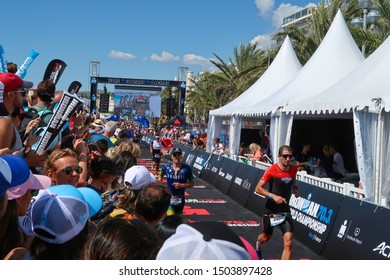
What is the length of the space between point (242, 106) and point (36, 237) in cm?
1588

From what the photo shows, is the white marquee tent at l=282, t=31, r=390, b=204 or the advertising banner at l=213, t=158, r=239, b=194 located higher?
the white marquee tent at l=282, t=31, r=390, b=204

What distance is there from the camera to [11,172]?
6.99 ft

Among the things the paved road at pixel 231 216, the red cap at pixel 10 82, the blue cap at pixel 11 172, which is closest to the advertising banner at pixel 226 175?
the paved road at pixel 231 216

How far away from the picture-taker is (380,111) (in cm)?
812

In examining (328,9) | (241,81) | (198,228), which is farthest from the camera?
(241,81)

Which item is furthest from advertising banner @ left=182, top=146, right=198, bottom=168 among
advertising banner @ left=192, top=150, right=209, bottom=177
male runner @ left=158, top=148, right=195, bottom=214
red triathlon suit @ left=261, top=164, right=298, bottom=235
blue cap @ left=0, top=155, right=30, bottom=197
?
blue cap @ left=0, top=155, right=30, bottom=197

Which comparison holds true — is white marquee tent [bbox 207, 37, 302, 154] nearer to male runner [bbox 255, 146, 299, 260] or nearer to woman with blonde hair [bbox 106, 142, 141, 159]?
male runner [bbox 255, 146, 299, 260]

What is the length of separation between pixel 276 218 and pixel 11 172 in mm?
4881

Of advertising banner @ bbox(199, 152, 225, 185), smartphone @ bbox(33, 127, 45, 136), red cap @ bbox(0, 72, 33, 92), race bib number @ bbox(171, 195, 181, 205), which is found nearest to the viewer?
red cap @ bbox(0, 72, 33, 92)

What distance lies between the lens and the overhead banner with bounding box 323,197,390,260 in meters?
5.89

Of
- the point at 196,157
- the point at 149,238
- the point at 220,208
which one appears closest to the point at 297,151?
the point at 196,157

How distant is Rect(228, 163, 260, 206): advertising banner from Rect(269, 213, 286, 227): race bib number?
15.3 ft

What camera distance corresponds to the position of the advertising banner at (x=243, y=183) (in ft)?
37.4

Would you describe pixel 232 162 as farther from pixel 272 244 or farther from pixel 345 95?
pixel 272 244
